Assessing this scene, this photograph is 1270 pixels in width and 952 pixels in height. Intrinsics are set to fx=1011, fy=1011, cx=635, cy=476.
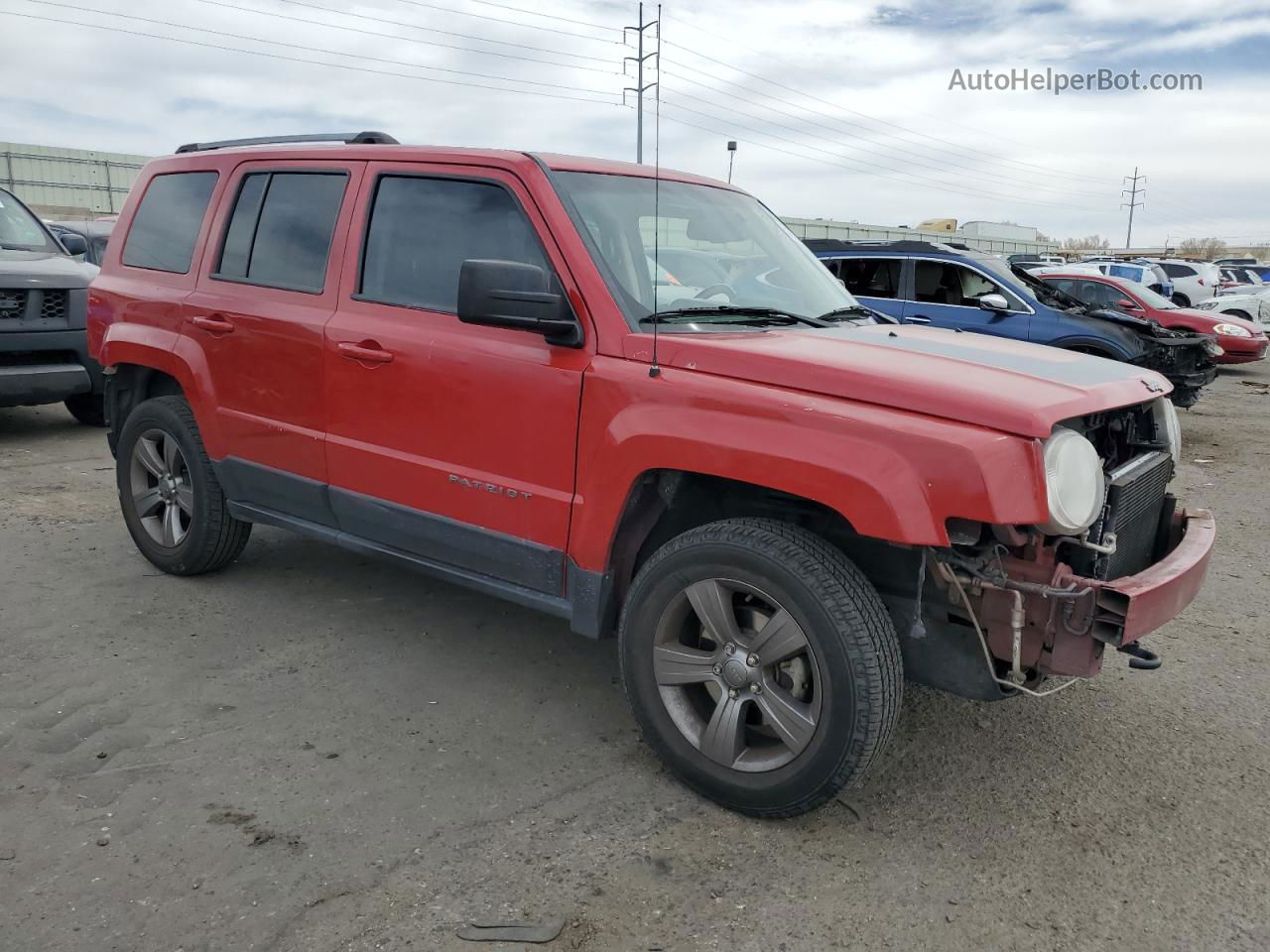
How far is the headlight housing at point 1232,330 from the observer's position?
1389cm

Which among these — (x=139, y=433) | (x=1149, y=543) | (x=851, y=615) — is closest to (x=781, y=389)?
(x=851, y=615)

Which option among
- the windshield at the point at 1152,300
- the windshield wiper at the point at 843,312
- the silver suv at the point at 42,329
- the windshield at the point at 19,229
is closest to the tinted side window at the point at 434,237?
the windshield wiper at the point at 843,312

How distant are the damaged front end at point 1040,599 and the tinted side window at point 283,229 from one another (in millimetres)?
2673

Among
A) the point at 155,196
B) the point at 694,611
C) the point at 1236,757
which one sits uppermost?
the point at 155,196

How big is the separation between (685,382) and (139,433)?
3.19 metres

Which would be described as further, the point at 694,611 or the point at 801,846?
the point at 694,611

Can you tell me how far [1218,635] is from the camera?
4539 millimetres

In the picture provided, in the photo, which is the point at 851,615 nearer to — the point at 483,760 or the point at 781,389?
the point at 781,389

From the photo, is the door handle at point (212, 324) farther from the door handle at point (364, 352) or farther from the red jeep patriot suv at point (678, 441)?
the door handle at point (364, 352)

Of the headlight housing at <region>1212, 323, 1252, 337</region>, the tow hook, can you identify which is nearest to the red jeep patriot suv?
the tow hook

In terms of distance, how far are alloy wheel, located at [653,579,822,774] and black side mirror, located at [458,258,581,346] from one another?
0.96 metres

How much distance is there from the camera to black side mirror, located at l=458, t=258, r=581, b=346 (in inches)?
122

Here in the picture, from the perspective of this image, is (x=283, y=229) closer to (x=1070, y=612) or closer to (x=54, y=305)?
(x=1070, y=612)

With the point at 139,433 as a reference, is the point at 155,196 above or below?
above
